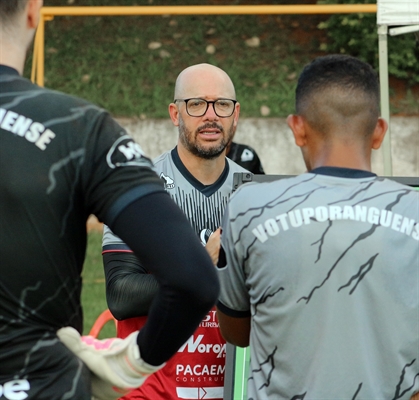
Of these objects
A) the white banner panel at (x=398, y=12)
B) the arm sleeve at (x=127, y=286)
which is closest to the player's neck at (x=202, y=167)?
the arm sleeve at (x=127, y=286)

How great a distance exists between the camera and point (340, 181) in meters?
2.41

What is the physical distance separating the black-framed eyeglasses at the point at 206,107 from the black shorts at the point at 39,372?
2096mm

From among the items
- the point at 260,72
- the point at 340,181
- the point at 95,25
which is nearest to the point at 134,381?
the point at 340,181

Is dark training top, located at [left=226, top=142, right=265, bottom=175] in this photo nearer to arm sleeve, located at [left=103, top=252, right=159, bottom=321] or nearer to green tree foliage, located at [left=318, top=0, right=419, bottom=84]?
arm sleeve, located at [left=103, top=252, right=159, bottom=321]

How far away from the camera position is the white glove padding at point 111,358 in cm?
209

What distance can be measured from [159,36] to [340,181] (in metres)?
11.5

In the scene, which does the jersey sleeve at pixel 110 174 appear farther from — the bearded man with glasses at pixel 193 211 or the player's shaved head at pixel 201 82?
the player's shaved head at pixel 201 82

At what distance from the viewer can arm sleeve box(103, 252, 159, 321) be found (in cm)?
355

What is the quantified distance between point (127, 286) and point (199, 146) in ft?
2.44

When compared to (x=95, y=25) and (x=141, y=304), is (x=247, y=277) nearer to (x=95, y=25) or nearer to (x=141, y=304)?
(x=141, y=304)

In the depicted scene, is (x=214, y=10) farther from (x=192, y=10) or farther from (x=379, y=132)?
(x=379, y=132)

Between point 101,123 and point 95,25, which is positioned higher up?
A: point 95,25

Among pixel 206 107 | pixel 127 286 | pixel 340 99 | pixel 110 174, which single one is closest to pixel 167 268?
pixel 110 174

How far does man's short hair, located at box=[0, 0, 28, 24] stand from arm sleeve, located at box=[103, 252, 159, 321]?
165cm
